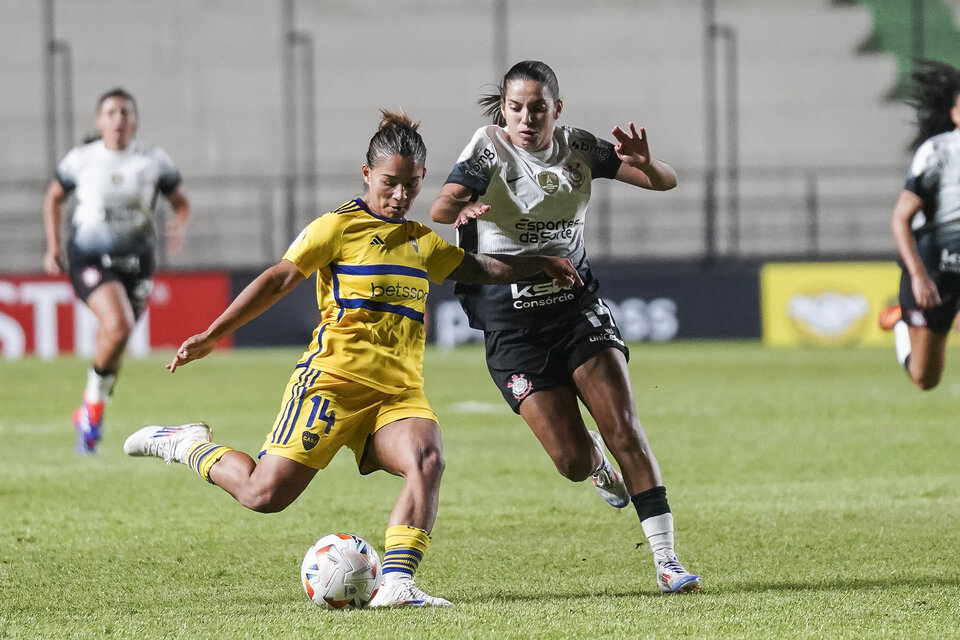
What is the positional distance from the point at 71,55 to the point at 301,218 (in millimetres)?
4973

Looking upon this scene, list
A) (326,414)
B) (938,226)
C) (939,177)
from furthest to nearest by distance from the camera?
(938,226)
(939,177)
(326,414)

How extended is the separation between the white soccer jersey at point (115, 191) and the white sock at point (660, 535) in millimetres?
5381

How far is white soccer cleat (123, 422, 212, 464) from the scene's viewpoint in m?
5.68

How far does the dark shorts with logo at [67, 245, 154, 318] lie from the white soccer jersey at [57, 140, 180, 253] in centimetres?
5

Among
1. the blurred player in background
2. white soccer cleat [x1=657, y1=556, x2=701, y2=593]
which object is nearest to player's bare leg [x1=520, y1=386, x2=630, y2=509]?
white soccer cleat [x1=657, y1=556, x2=701, y2=593]

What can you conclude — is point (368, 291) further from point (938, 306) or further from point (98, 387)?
point (938, 306)

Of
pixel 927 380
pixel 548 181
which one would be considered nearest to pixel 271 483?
pixel 548 181

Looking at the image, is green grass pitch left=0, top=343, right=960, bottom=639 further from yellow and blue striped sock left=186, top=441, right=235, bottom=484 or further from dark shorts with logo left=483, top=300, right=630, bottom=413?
dark shorts with logo left=483, top=300, right=630, bottom=413

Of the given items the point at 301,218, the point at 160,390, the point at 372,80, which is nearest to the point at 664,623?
the point at 160,390

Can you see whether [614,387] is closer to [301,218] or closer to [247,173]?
[301,218]

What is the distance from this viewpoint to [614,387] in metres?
5.45

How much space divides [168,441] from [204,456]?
286 mm

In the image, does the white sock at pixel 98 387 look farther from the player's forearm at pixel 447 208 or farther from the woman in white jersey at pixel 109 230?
the player's forearm at pixel 447 208

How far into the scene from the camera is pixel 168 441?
5738 millimetres
